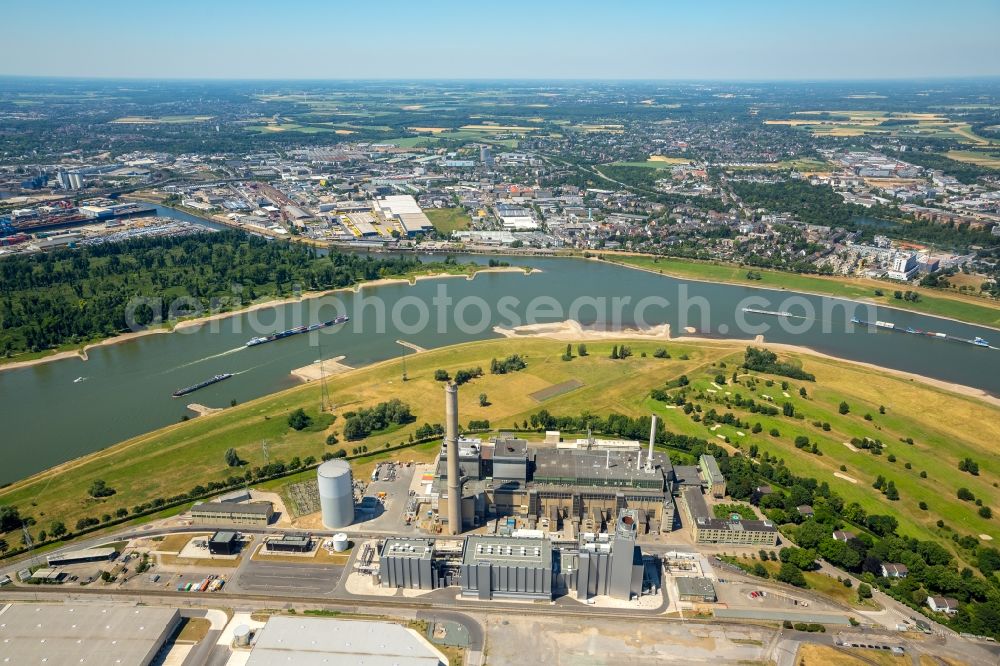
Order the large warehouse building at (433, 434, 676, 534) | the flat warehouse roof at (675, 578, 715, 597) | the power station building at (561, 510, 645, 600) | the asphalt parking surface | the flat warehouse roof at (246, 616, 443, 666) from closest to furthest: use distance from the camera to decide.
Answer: the flat warehouse roof at (246, 616, 443, 666) < the power station building at (561, 510, 645, 600) < the flat warehouse roof at (675, 578, 715, 597) < the asphalt parking surface < the large warehouse building at (433, 434, 676, 534)

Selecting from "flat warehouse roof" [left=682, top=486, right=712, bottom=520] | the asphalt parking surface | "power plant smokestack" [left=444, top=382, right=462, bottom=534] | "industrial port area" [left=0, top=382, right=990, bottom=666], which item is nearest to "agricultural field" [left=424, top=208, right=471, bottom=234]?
"industrial port area" [left=0, top=382, right=990, bottom=666]

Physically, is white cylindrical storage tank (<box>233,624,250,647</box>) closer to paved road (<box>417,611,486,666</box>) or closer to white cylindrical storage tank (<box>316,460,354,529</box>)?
paved road (<box>417,611,486,666</box>)

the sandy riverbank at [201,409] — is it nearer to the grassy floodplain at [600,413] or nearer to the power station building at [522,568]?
the grassy floodplain at [600,413]

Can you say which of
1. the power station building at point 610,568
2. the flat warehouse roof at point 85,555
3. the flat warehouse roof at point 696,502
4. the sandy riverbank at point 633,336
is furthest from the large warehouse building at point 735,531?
the flat warehouse roof at point 85,555

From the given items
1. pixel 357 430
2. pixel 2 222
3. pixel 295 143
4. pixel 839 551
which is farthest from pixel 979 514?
pixel 295 143

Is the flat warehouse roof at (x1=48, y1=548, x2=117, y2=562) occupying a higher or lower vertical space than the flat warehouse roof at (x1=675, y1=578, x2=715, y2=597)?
higher

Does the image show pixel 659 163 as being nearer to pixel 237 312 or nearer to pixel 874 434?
pixel 237 312
